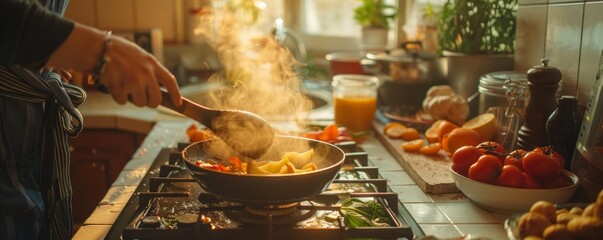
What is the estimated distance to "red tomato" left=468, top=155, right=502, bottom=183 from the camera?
110cm

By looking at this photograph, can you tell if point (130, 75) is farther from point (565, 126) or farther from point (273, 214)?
point (565, 126)

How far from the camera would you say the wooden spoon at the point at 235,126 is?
107 centimetres

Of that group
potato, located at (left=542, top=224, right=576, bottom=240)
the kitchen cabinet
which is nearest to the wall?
potato, located at (left=542, top=224, right=576, bottom=240)

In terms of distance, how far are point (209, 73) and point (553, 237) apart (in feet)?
7.16

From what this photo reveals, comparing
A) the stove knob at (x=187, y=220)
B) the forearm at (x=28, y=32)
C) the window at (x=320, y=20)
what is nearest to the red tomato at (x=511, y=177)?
the stove knob at (x=187, y=220)

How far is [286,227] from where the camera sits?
1.00 metres

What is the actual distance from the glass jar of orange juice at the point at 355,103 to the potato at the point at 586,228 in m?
1.07

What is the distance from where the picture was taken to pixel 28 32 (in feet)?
2.52

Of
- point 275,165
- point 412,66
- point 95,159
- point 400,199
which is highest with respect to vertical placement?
point 412,66

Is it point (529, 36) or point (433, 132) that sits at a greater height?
point (529, 36)

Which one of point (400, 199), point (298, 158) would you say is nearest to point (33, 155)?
point (298, 158)

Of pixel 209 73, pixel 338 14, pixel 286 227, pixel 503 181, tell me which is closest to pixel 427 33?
pixel 338 14

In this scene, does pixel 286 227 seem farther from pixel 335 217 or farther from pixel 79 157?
pixel 79 157

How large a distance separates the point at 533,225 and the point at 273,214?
45 cm
